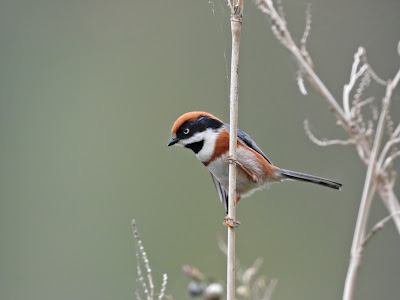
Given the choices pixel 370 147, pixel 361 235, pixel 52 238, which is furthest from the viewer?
pixel 52 238

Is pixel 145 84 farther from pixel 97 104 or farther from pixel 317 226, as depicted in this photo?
pixel 317 226

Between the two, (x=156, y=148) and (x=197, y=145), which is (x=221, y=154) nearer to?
(x=197, y=145)

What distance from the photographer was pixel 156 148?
7.89m

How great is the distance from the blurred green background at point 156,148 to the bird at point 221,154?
8.26 feet

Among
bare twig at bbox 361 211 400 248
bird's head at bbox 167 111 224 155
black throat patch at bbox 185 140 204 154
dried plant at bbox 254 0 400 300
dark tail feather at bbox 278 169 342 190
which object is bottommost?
bare twig at bbox 361 211 400 248

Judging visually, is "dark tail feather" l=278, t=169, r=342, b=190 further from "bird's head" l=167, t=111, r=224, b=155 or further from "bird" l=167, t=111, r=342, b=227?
"bird's head" l=167, t=111, r=224, b=155

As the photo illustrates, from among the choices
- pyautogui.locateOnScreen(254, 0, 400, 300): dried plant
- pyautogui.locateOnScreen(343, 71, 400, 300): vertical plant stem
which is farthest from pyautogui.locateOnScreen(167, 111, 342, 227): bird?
pyautogui.locateOnScreen(343, 71, 400, 300): vertical plant stem

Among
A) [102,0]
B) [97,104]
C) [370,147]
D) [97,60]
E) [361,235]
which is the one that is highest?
[102,0]

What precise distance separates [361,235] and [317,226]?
5.30 meters

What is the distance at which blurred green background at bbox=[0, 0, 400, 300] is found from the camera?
687 centimetres

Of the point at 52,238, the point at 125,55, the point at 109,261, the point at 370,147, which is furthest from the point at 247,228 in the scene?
the point at 370,147

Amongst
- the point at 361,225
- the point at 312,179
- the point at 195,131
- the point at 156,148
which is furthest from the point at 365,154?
the point at 156,148

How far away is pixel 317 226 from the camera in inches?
277

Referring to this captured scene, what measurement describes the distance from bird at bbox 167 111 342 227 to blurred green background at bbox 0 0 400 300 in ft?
8.26
